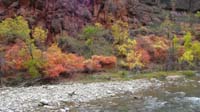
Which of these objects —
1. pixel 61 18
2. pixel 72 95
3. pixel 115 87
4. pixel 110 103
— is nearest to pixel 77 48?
pixel 61 18

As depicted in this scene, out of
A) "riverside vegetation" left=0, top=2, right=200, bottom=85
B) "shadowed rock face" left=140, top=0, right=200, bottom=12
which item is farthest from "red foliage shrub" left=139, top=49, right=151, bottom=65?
"shadowed rock face" left=140, top=0, right=200, bottom=12

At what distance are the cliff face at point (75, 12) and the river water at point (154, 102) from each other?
27.3 meters

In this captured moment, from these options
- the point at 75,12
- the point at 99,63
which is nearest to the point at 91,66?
the point at 99,63

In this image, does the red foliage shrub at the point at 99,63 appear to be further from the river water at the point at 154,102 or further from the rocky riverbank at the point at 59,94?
the river water at the point at 154,102

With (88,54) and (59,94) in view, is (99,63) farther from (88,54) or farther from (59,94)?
(59,94)

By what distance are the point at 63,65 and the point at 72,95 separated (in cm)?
1312

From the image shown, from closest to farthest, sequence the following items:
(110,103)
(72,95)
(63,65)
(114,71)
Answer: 1. (110,103)
2. (72,95)
3. (63,65)
4. (114,71)

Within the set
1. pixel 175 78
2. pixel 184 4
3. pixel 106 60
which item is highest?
pixel 184 4

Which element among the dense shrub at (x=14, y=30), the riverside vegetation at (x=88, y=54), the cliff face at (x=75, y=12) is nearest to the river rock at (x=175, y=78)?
the riverside vegetation at (x=88, y=54)

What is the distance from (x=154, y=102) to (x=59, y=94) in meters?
8.98

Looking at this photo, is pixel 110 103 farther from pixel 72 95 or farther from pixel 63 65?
pixel 63 65

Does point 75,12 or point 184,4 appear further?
point 184,4

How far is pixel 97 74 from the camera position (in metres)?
51.2

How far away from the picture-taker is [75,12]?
2653 inches
